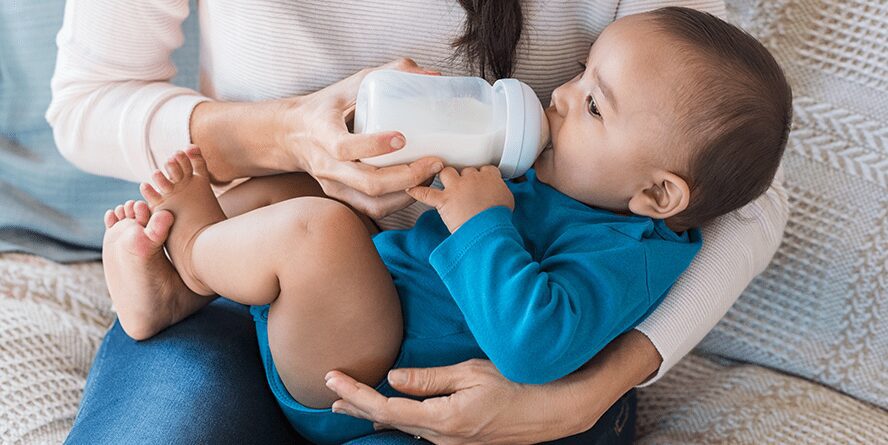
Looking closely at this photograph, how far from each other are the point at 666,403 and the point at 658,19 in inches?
24.6

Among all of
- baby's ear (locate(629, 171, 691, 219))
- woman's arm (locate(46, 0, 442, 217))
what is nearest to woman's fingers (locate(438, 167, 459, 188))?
woman's arm (locate(46, 0, 442, 217))

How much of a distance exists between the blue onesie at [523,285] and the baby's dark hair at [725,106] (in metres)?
0.10

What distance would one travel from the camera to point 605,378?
1.03m

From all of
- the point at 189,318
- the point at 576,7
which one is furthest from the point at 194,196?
the point at 576,7

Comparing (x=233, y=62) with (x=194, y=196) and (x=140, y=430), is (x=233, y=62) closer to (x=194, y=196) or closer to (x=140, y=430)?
(x=194, y=196)

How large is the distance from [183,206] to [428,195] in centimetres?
31

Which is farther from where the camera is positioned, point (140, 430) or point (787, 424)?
point (787, 424)

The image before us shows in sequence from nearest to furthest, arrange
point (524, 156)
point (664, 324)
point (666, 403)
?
point (524, 156), point (664, 324), point (666, 403)

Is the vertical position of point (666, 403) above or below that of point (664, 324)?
below

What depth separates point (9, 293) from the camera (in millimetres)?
1294

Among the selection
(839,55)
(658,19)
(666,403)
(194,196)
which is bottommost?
(666,403)

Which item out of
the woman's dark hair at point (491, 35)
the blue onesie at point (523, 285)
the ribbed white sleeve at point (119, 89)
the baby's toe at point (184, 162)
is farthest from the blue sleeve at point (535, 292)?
the ribbed white sleeve at point (119, 89)

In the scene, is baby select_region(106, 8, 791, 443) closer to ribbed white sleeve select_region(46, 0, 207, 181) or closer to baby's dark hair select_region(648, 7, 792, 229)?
baby's dark hair select_region(648, 7, 792, 229)

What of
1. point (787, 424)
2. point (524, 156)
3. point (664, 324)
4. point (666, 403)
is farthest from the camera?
point (666, 403)
